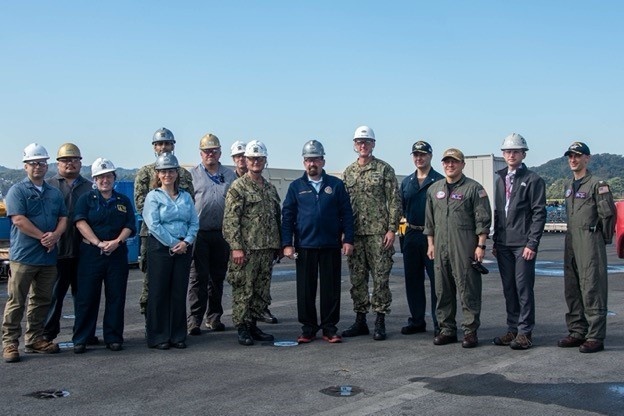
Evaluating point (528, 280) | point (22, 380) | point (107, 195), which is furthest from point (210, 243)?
point (528, 280)

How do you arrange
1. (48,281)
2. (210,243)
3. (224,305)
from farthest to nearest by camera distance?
(224,305) < (210,243) < (48,281)

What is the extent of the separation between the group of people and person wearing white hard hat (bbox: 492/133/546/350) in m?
0.01

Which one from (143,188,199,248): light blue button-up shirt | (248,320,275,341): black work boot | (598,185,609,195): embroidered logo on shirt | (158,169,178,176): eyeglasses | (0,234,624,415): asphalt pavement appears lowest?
(0,234,624,415): asphalt pavement

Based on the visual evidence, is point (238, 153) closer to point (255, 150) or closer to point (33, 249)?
point (255, 150)

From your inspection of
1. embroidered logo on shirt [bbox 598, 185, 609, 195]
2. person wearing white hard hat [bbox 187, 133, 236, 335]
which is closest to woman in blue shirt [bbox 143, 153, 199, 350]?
person wearing white hard hat [bbox 187, 133, 236, 335]

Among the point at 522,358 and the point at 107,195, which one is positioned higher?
the point at 107,195

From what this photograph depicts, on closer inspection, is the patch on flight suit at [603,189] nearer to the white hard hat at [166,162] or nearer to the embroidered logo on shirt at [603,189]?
the embroidered logo on shirt at [603,189]

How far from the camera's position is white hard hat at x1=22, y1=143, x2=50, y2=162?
Result: 7480 millimetres

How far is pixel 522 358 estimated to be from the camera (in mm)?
7102

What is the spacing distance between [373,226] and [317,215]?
69 centimetres

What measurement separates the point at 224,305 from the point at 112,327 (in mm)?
3710

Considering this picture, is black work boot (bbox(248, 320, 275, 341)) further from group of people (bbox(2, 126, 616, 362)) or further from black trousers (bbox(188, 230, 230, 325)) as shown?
black trousers (bbox(188, 230, 230, 325))

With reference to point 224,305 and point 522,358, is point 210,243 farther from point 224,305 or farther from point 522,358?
point 522,358

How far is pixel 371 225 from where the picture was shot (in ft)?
27.2
